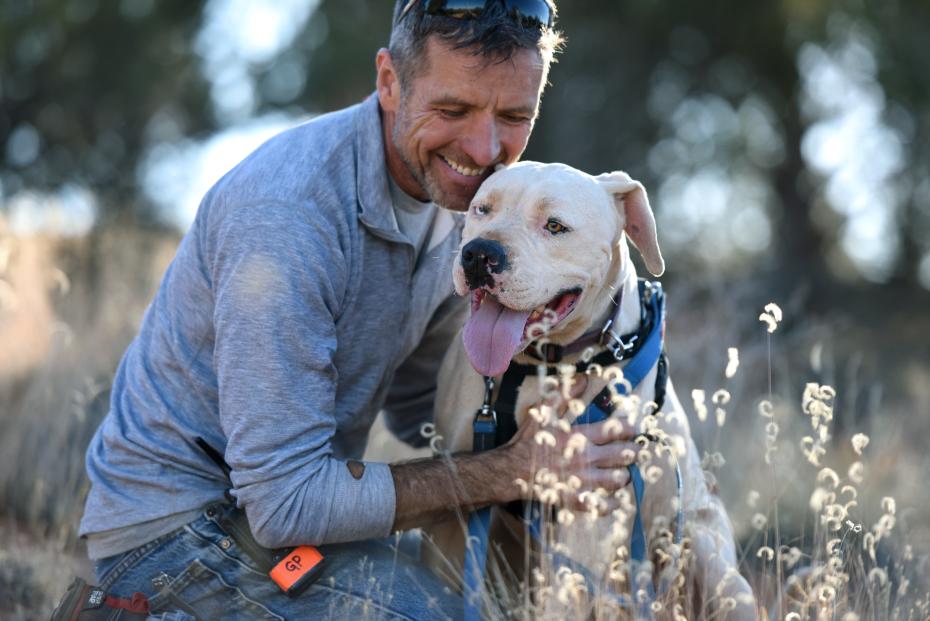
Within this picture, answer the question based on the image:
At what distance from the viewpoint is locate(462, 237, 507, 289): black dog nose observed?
3.26 metres

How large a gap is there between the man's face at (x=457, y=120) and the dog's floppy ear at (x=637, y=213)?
35 cm

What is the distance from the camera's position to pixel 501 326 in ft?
10.7

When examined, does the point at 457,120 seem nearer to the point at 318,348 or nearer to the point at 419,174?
the point at 419,174

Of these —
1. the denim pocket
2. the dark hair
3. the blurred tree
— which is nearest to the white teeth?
the dark hair

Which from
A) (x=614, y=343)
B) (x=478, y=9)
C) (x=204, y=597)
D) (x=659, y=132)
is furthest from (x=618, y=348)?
(x=659, y=132)

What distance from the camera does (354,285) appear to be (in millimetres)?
3525

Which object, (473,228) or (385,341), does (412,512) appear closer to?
(385,341)

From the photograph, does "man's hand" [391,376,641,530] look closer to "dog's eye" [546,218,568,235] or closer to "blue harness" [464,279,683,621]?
"blue harness" [464,279,683,621]

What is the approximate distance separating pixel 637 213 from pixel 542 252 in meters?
0.44

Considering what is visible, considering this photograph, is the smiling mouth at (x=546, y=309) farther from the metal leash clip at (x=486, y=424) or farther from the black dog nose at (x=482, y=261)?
the metal leash clip at (x=486, y=424)

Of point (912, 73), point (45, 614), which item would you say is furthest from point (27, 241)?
point (912, 73)

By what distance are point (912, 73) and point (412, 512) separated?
25.4 feet

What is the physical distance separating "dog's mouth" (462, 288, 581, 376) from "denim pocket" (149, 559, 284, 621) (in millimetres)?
977

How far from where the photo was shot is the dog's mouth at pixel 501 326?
10.6ft
